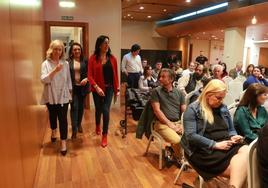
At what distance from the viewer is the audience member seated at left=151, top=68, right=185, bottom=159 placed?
300 cm

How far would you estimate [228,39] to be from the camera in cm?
922

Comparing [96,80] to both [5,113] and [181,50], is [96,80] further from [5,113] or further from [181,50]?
[181,50]

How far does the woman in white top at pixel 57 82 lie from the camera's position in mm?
3197

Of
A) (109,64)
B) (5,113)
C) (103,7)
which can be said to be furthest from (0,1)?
(103,7)

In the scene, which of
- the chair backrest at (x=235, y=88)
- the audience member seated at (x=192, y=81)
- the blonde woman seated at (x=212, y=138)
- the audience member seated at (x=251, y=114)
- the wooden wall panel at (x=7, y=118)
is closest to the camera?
the wooden wall panel at (x=7, y=118)

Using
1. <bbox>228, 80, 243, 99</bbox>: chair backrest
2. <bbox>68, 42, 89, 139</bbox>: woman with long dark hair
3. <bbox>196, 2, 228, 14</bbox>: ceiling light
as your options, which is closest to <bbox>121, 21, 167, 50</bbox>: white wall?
<bbox>196, 2, 228, 14</bbox>: ceiling light

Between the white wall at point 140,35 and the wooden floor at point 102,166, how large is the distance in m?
10.3

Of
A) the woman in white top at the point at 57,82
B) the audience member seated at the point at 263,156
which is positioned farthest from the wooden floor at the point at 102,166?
the audience member seated at the point at 263,156

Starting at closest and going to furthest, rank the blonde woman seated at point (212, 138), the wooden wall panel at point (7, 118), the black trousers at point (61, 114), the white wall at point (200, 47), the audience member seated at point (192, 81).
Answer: the wooden wall panel at point (7, 118) → the blonde woman seated at point (212, 138) → the black trousers at point (61, 114) → the audience member seated at point (192, 81) → the white wall at point (200, 47)

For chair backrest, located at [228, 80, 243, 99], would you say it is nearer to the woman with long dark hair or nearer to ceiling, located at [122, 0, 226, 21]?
the woman with long dark hair

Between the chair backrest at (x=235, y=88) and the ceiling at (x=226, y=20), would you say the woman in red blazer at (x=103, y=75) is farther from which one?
the ceiling at (x=226, y=20)

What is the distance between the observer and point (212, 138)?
2242 mm

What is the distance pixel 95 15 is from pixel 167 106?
3.70m

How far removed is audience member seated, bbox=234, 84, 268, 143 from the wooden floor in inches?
31.8
